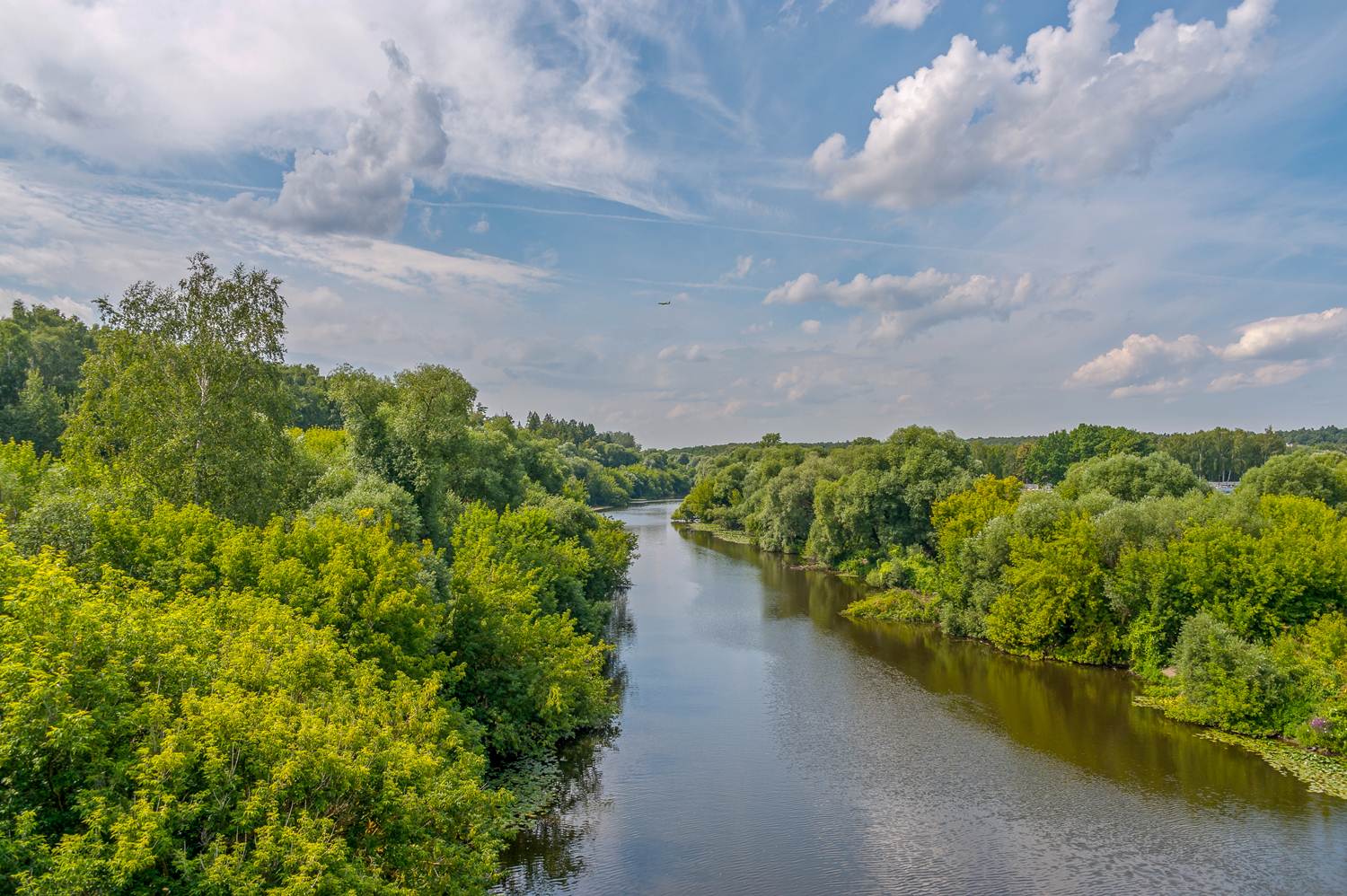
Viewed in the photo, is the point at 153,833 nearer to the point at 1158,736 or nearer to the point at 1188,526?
the point at 1158,736

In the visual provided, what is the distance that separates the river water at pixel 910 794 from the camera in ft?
64.4

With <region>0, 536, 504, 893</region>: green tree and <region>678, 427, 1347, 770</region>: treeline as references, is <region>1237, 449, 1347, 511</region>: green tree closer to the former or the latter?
<region>678, 427, 1347, 770</region>: treeline

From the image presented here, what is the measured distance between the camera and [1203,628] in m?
30.2

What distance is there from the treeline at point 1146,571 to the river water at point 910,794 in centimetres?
229

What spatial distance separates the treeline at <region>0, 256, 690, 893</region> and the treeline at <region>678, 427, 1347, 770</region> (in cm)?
2228

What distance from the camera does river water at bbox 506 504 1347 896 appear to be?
19625 mm

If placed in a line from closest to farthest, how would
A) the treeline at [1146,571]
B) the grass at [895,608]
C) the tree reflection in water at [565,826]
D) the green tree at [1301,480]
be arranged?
the tree reflection in water at [565,826] < the treeline at [1146,571] < the green tree at [1301,480] < the grass at [895,608]

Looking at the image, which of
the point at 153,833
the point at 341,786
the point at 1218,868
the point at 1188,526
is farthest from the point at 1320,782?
the point at 153,833

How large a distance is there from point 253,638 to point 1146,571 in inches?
1460

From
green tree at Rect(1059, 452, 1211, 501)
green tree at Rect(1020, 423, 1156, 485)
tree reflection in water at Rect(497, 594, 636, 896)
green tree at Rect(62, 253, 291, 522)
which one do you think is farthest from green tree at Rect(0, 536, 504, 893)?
green tree at Rect(1020, 423, 1156, 485)

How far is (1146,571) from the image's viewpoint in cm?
3591

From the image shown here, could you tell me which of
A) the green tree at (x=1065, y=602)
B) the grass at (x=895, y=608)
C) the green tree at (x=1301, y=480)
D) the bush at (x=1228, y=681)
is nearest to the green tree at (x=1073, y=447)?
the green tree at (x=1301, y=480)

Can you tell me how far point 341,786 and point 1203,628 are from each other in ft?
105

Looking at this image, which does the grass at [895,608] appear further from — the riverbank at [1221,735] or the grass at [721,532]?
the grass at [721,532]
